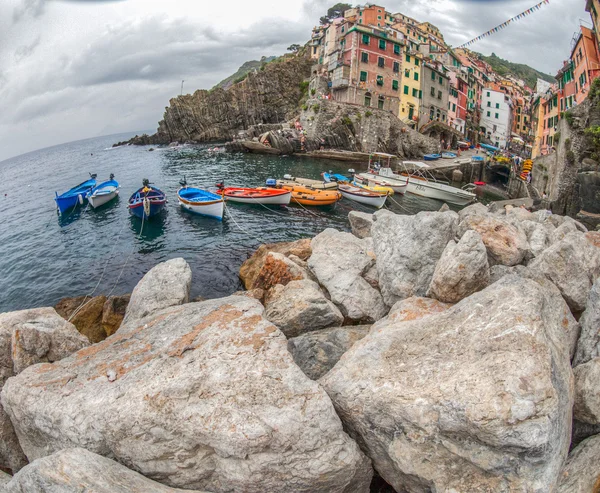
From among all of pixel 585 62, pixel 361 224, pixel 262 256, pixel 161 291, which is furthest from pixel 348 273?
pixel 585 62

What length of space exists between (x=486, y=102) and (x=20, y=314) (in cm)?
10498

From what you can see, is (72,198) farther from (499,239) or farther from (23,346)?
(499,239)

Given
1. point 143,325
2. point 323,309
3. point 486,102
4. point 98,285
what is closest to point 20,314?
point 143,325

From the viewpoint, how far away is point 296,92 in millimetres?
89750

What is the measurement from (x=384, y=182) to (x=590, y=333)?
35.4 metres

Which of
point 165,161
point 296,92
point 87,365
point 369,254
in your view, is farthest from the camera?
point 296,92

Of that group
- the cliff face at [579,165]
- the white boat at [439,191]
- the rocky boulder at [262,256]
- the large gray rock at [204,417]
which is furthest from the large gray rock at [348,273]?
the white boat at [439,191]

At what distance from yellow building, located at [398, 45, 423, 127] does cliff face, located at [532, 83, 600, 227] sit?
41955 mm

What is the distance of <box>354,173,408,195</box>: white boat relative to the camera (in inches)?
1590

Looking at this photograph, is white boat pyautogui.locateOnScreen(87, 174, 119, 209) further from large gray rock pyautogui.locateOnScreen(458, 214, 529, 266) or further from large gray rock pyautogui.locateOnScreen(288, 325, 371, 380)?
large gray rock pyautogui.locateOnScreen(458, 214, 529, 266)

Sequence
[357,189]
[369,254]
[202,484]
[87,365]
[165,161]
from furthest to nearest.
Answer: [165,161] < [357,189] < [369,254] < [87,365] < [202,484]

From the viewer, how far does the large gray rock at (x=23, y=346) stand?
7395 mm

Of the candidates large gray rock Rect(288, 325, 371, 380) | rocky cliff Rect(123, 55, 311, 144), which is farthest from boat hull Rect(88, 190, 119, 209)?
rocky cliff Rect(123, 55, 311, 144)

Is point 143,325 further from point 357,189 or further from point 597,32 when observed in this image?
point 597,32
